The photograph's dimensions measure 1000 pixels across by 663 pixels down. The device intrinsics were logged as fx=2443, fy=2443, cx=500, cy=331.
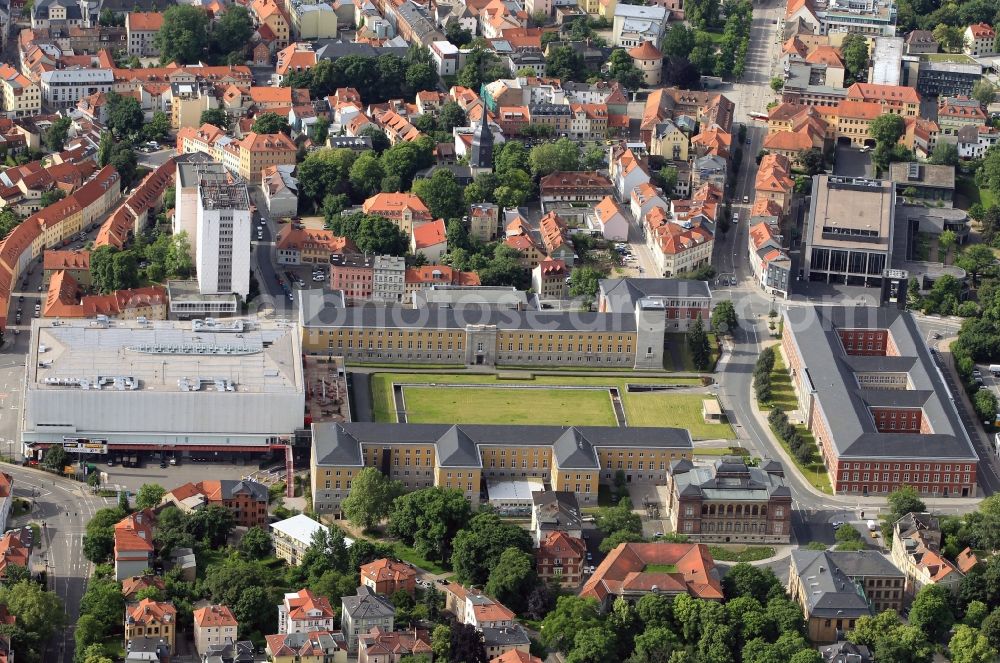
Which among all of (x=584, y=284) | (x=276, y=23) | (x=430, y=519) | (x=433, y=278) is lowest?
(x=430, y=519)

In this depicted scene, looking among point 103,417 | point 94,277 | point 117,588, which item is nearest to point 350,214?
point 94,277

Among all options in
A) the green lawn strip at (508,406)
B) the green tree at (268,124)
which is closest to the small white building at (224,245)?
the green lawn strip at (508,406)

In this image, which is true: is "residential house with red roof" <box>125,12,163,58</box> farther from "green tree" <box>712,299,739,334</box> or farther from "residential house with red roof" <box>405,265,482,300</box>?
"green tree" <box>712,299,739,334</box>

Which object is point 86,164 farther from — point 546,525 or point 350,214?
point 546,525

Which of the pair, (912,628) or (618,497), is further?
(618,497)

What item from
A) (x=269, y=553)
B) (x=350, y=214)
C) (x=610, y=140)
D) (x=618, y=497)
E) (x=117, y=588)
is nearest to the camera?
(x=117, y=588)

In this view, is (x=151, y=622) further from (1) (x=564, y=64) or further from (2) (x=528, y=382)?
(1) (x=564, y=64)

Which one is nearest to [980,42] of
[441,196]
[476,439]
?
[441,196]
